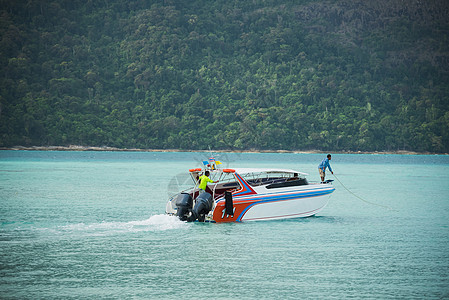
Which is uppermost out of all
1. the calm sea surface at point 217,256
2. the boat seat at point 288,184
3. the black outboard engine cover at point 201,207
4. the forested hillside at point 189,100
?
the forested hillside at point 189,100

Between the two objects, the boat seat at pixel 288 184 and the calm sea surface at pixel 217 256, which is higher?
the boat seat at pixel 288 184

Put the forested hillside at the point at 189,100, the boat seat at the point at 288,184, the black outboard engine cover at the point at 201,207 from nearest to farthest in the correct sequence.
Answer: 1. the black outboard engine cover at the point at 201,207
2. the boat seat at the point at 288,184
3. the forested hillside at the point at 189,100

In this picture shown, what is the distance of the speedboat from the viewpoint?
21.2 meters

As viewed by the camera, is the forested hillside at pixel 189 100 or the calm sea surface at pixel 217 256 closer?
the calm sea surface at pixel 217 256

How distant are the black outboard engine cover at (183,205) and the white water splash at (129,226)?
10.5 inches

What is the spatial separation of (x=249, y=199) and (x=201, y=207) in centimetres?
194

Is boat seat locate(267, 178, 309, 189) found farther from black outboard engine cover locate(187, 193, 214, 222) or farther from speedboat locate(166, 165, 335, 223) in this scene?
black outboard engine cover locate(187, 193, 214, 222)

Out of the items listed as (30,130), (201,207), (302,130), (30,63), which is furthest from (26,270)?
(30,63)

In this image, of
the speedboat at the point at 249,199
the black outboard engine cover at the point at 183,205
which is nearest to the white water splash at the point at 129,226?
the black outboard engine cover at the point at 183,205

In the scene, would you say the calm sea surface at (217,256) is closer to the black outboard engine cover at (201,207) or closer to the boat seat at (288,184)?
the black outboard engine cover at (201,207)

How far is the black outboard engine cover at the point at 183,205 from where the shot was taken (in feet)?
69.2

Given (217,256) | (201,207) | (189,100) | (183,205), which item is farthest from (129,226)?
(189,100)

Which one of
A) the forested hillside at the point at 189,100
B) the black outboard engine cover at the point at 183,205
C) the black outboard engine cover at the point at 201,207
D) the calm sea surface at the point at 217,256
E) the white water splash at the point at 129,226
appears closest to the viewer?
the calm sea surface at the point at 217,256

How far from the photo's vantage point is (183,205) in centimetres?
2111
